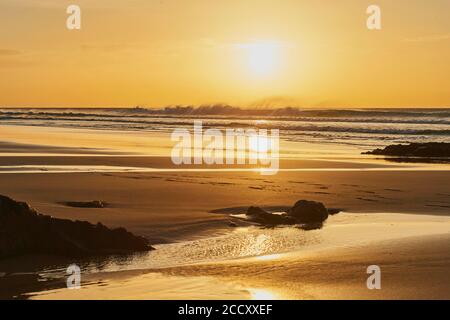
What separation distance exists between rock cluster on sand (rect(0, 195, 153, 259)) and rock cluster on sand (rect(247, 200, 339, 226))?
3112 mm

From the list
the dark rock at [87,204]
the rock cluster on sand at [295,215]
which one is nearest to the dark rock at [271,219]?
the rock cluster on sand at [295,215]

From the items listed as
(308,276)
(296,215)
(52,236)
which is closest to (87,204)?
(52,236)

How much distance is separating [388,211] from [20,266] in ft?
25.1

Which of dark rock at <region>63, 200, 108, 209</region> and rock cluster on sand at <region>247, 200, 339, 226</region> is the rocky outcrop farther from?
dark rock at <region>63, 200, 108, 209</region>

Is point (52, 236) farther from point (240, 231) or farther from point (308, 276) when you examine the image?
point (308, 276)

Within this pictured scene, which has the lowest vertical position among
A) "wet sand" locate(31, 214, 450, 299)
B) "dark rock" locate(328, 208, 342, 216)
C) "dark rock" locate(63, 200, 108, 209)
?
"wet sand" locate(31, 214, 450, 299)

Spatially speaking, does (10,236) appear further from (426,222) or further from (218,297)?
(426,222)

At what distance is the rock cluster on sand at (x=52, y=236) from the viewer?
8812mm

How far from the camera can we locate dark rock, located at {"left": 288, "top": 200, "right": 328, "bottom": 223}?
39.7 ft

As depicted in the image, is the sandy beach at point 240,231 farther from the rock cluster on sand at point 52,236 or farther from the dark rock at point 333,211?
the rock cluster on sand at point 52,236

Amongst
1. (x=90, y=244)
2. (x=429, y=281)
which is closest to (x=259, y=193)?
(x=90, y=244)

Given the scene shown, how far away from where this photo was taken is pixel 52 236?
8.98 m

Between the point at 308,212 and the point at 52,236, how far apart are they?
494 centimetres

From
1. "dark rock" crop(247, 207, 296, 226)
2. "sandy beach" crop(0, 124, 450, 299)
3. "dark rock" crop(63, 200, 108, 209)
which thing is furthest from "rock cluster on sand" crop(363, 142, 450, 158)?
"dark rock" crop(63, 200, 108, 209)
